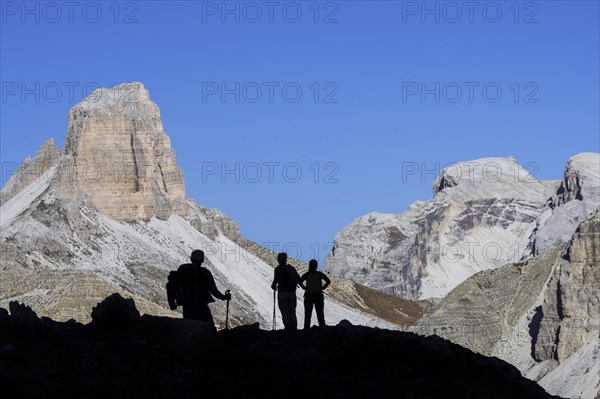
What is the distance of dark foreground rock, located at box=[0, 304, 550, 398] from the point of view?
2044cm

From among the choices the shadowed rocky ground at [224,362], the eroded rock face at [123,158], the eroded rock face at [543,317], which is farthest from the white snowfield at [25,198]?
the shadowed rocky ground at [224,362]

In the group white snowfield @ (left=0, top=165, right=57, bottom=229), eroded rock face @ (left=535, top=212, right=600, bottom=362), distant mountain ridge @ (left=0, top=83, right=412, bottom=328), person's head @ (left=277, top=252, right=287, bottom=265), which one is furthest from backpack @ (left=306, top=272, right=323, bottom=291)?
white snowfield @ (left=0, top=165, right=57, bottom=229)

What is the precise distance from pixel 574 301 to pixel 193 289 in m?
115

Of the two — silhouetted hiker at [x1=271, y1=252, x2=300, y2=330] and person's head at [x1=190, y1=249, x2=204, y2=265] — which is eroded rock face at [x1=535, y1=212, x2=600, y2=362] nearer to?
silhouetted hiker at [x1=271, y1=252, x2=300, y2=330]

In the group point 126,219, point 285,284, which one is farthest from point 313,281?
point 126,219

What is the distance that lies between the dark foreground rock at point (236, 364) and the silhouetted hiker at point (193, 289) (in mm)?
1179

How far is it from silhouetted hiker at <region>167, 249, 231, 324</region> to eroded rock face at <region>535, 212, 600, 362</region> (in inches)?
4228

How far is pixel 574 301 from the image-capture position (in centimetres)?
13812

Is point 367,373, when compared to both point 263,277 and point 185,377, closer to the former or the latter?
point 185,377

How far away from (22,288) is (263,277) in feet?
213

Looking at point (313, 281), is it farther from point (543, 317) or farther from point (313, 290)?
point (543, 317)

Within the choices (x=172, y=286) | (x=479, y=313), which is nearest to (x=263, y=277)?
(x=479, y=313)

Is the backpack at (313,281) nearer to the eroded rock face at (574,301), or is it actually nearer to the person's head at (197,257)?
the person's head at (197,257)

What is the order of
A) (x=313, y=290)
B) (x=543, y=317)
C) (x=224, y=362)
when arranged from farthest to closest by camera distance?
1. (x=543, y=317)
2. (x=313, y=290)
3. (x=224, y=362)
